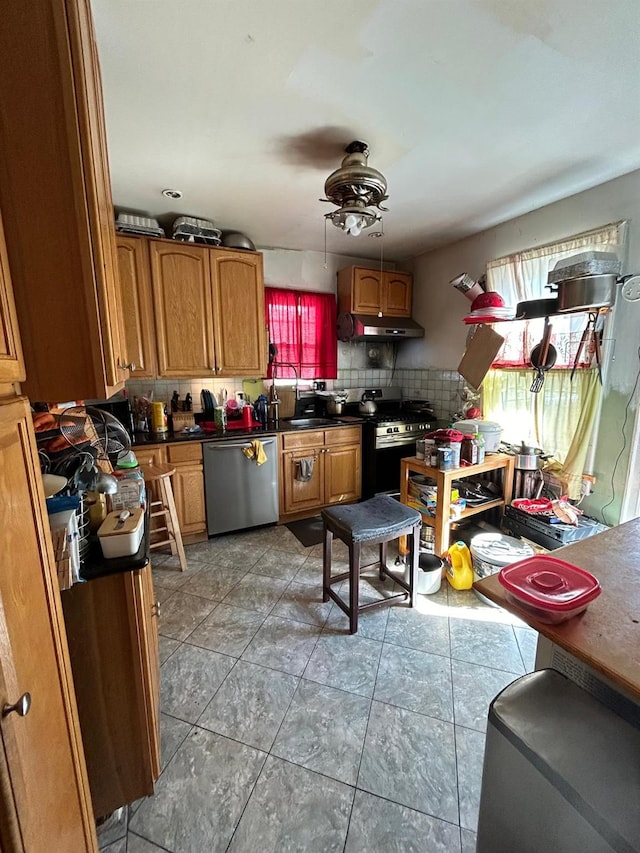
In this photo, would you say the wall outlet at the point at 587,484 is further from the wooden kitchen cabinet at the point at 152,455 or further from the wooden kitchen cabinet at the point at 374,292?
the wooden kitchen cabinet at the point at 152,455

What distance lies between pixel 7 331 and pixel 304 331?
9.69 feet

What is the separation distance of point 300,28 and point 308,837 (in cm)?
249

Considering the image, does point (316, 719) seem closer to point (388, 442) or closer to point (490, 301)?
point (388, 442)

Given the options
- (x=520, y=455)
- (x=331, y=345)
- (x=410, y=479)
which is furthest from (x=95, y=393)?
(x=331, y=345)

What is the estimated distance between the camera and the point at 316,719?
1.43 m

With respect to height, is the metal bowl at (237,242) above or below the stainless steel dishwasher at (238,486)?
above

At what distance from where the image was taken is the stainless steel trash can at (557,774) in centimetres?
67

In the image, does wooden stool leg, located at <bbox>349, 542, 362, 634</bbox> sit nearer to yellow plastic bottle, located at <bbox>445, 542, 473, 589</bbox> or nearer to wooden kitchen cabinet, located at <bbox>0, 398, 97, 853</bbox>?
yellow plastic bottle, located at <bbox>445, 542, 473, 589</bbox>

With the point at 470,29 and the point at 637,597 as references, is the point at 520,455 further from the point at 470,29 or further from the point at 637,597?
the point at 470,29

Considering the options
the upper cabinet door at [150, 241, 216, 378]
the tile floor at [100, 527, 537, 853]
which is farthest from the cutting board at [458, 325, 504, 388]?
the upper cabinet door at [150, 241, 216, 378]

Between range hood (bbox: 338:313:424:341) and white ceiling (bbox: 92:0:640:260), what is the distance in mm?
1122

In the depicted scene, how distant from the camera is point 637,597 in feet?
3.03

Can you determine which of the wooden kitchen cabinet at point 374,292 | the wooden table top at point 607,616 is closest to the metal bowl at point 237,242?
the wooden kitchen cabinet at point 374,292

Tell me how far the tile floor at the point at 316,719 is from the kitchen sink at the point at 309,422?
1327 mm
